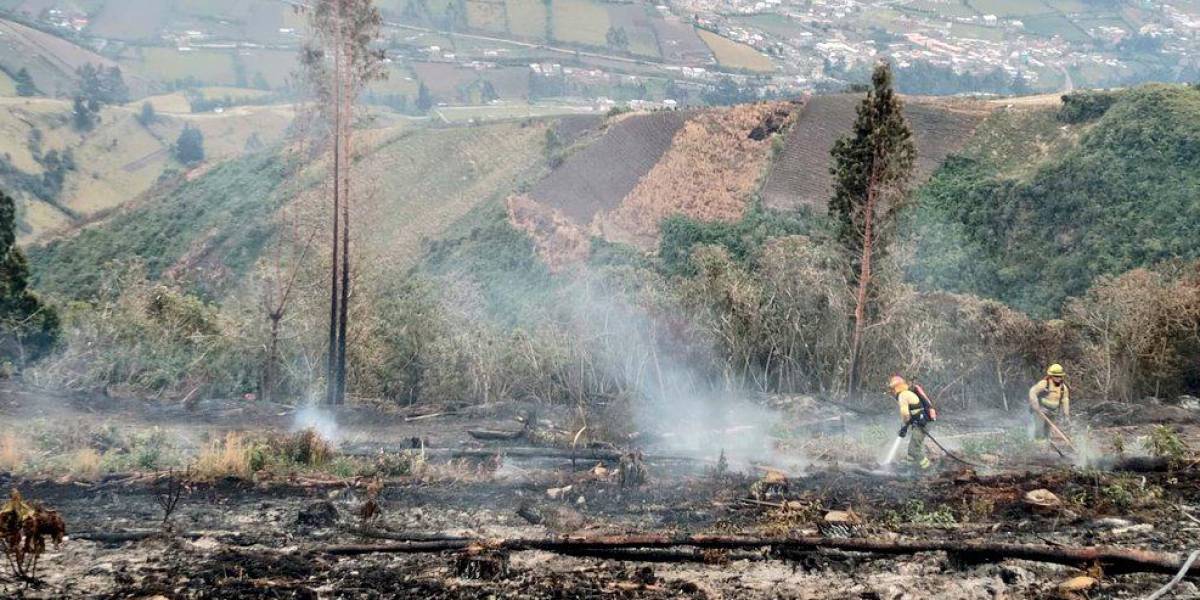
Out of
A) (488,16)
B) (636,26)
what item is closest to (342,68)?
(636,26)

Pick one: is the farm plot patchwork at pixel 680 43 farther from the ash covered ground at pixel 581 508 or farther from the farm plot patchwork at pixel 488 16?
the ash covered ground at pixel 581 508

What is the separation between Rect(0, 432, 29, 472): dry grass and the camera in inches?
Answer: 581

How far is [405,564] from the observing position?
11.0 meters

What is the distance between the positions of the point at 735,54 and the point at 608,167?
206ft

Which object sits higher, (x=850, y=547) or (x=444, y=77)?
(x=444, y=77)

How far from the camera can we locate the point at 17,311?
27953mm

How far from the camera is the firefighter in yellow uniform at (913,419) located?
50.2ft

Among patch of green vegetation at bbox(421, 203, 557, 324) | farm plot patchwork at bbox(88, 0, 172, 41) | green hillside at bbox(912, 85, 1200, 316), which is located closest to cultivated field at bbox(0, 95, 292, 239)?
farm plot patchwork at bbox(88, 0, 172, 41)

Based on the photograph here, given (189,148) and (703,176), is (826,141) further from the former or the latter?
(189,148)

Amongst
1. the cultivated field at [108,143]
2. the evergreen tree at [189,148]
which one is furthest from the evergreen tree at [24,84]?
the evergreen tree at [189,148]

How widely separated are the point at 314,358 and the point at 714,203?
2932 cm

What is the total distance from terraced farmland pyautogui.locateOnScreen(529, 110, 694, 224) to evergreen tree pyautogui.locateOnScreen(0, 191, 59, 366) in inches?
1211

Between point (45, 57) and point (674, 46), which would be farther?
point (674, 46)

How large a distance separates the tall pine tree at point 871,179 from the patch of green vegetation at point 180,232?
3982 centimetres
